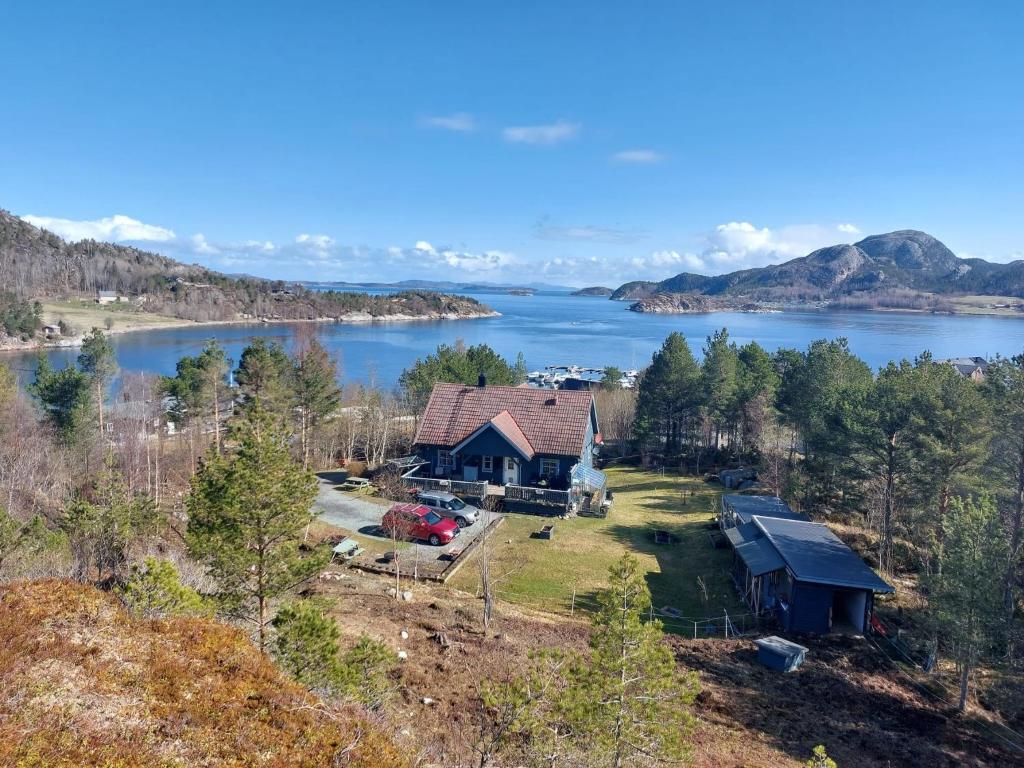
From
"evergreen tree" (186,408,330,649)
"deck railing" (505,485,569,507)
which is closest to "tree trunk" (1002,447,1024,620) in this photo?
"deck railing" (505,485,569,507)

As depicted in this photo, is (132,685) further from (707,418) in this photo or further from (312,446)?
(707,418)

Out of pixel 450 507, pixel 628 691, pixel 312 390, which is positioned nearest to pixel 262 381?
pixel 312 390

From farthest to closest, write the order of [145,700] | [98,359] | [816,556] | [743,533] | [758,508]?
[98,359] → [758,508] → [743,533] → [816,556] → [145,700]

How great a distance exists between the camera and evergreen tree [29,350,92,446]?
26.9 m

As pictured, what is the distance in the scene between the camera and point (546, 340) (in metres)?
140

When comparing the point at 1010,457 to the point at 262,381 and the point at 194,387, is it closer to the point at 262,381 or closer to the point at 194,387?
the point at 262,381

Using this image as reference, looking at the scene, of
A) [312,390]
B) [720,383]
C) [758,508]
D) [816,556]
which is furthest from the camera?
[720,383]

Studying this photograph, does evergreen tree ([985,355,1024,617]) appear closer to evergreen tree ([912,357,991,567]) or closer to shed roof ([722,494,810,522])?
evergreen tree ([912,357,991,567])

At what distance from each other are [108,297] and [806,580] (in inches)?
6800

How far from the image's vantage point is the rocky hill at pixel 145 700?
539 cm

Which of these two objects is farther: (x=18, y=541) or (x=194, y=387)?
(x=194, y=387)

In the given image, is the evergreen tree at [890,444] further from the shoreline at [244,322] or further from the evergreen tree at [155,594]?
the shoreline at [244,322]

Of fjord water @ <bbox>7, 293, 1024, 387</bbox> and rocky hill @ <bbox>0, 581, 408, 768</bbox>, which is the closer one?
rocky hill @ <bbox>0, 581, 408, 768</bbox>

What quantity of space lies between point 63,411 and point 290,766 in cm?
2870
